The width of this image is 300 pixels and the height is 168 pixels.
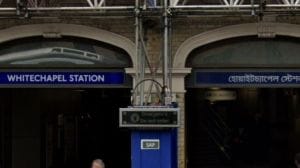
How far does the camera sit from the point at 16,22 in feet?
36.7

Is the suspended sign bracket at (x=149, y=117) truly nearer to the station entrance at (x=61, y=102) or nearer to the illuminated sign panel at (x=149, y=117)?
the illuminated sign panel at (x=149, y=117)

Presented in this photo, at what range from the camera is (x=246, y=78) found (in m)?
11.2

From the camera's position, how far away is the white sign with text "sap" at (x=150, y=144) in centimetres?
921

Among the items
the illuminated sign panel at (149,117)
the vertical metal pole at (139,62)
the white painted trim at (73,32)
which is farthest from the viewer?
the white painted trim at (73,32)

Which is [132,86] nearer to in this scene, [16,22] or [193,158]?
[16,22]

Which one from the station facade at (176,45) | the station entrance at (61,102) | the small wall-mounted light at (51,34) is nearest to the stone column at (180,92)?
the station facade at (176,45)

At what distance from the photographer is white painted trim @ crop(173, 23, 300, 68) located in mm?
10891

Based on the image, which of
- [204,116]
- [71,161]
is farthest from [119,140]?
[204,116]

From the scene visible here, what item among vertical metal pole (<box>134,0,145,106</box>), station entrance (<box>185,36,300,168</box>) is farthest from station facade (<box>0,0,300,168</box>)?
station entrance (<box>185,36,300,168</box>)

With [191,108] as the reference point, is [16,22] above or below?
above

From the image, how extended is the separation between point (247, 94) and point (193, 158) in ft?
9.30

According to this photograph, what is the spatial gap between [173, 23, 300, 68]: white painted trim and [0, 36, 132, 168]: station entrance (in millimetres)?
888

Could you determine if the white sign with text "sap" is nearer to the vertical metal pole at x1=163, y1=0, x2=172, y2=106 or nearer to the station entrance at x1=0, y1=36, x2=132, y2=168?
the vertical metal pole at x1=163, y1=0, x2=172, y2=106

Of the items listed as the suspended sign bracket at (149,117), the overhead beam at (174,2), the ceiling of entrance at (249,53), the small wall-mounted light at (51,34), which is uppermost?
the overhead beam at (174,2)
